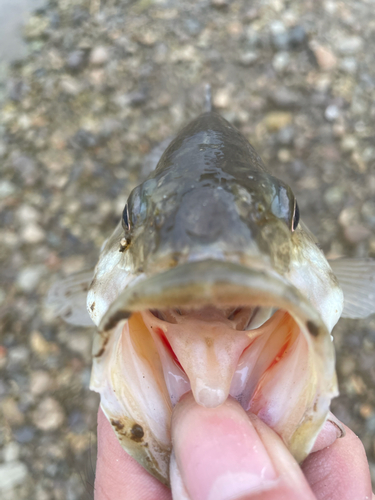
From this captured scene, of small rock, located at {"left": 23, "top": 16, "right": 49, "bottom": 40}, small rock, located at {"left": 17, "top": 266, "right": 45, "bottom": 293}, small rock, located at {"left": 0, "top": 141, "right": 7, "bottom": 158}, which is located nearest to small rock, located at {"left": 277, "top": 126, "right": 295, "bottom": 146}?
small rock, located at {"left": 17, "top": 266, "right": 45, "bottom": 293}

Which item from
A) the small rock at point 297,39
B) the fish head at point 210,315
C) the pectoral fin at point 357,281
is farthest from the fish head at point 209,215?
the small rock at point 297,39

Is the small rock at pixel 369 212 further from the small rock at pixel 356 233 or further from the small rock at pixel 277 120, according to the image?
the small rock at pixel 277 120

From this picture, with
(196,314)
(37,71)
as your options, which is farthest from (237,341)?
(37,71)

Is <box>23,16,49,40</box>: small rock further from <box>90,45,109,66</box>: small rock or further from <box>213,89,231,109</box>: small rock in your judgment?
<box>213,89,231,109</box>: small rock

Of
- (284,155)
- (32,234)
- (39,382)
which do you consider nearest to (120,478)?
(39,382)

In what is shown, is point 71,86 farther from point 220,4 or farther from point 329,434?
point 329,434

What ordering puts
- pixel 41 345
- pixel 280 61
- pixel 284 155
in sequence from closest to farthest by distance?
1. pixel 41 345
2. pixel 284 155
3. pixel 280 61
